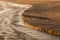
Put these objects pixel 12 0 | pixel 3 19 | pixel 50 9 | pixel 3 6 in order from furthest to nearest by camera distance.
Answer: pixel 12 0, pixel 3 6, pixel 3 19, pixel 50 9

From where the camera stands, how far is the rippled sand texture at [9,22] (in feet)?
3.62

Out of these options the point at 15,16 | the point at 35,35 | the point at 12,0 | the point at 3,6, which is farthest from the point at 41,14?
the point at 12,0

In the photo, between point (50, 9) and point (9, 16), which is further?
point (9, 16)

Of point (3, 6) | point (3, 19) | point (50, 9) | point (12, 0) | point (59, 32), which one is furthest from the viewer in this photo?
point (12, 0)

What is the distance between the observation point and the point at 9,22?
4.30 feet

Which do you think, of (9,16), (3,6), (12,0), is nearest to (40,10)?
(9,16)

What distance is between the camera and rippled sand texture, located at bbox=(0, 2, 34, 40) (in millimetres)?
1103

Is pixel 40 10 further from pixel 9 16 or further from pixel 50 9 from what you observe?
pixel 9 16

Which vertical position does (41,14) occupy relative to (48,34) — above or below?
above

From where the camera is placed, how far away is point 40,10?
4.03 ft

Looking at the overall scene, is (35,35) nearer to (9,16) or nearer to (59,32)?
(59,32)

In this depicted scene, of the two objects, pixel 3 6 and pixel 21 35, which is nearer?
pixel 21 35

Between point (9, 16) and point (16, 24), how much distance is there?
19 centimetres

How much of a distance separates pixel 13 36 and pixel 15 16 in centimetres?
35
